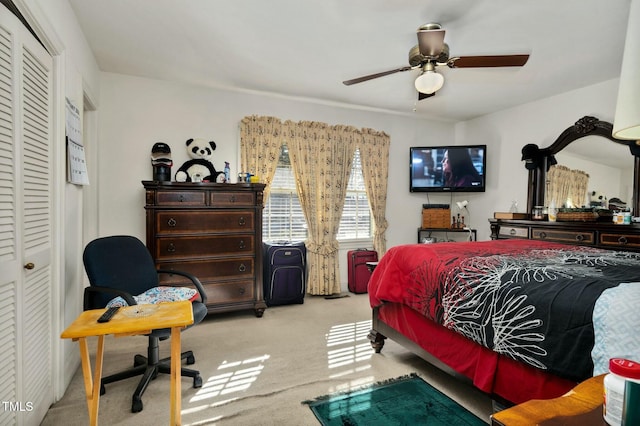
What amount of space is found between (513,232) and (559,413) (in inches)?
155

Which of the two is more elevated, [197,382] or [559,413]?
[559,413]

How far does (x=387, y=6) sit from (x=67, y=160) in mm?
2483

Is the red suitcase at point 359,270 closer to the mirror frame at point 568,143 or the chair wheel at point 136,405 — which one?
the mirror frame at point 568,143

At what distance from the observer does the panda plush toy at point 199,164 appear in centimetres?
375

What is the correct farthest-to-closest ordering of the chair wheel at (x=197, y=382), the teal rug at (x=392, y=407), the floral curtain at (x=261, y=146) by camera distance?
the floral curtain at (x=261, y=146) → the chair wheel at (x=197, y=382) → the teal rug at (x=392, y=407)

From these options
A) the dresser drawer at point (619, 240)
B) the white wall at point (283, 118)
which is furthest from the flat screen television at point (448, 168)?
the dresser drawer at point (619, 240)

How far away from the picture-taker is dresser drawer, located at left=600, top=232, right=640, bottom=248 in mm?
3117

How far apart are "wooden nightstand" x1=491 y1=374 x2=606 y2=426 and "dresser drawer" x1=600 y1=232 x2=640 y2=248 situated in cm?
314

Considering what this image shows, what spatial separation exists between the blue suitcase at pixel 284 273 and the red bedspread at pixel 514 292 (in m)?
1.65

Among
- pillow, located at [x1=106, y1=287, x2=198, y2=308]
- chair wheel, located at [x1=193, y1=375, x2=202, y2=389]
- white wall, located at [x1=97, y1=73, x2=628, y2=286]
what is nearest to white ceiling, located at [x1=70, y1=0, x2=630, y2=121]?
white wall, located at [x1=97, y1=73, x2=628, y2=286]

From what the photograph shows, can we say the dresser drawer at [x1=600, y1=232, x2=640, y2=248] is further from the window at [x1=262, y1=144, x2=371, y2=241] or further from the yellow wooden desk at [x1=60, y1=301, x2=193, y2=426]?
the yellow wooden desk at [x1=60, y1=301, x2=193, y2=426]

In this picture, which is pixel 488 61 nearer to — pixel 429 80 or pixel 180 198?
pixel 429 80

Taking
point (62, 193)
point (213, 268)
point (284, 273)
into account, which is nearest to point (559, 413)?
point (62, 193)

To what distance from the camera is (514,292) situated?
1.66m
